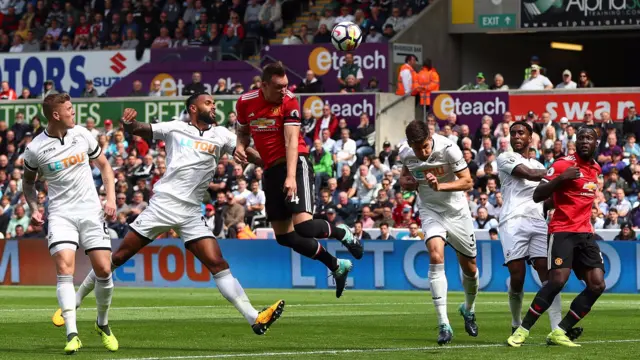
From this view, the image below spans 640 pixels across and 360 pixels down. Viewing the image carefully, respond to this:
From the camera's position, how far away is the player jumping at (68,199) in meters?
11.8

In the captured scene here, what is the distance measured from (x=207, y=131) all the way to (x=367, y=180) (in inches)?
658

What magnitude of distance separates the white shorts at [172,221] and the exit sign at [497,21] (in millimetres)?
24097

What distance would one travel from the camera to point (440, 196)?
13.0 metres

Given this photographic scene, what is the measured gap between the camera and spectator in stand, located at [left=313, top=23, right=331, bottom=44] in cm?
3488

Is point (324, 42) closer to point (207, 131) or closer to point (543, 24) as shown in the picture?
point (543, 24)

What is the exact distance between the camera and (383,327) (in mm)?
14875

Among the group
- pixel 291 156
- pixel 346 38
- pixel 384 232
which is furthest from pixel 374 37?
pixel 291 156

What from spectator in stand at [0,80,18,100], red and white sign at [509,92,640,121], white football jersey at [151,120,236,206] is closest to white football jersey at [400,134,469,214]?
white football jersey at [151,120,236,206]

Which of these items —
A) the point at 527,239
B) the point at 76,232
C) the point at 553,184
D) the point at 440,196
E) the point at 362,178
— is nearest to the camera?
the point at 76,232

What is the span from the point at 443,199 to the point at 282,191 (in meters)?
1.59

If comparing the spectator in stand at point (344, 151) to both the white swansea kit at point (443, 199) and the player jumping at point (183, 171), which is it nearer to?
the white swansea kit at point (443, 199)

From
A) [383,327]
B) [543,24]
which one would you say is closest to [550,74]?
[543,24]

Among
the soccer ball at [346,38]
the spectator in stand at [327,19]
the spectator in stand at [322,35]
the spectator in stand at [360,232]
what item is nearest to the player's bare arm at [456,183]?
the soccer ball at [346,38]

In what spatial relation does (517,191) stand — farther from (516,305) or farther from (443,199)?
(516,305)
